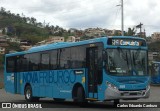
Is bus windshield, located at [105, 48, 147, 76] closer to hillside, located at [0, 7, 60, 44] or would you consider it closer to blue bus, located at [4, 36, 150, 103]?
blue bus, located at [4, 36, 150, 103]

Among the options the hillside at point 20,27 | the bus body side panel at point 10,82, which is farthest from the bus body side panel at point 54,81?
the hillside at point 20,27

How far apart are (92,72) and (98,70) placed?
50 cm

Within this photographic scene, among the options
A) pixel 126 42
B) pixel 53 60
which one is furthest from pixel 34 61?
pixel 126 42

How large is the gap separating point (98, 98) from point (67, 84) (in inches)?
118

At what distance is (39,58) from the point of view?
23562 millimetres

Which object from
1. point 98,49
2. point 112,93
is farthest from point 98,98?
point 98,49

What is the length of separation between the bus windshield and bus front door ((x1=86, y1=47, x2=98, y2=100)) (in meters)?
0.86

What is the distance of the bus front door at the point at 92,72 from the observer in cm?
1783

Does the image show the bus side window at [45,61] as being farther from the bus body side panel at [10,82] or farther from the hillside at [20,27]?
the hillside at [20,27]

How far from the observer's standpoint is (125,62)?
57.0 ft

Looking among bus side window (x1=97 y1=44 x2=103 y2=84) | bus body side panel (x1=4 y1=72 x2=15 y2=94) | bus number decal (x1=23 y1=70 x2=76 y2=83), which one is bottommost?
bus body side panel (x1=4 y1=72 x2=15 y2=94)

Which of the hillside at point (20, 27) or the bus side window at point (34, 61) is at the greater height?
the hillside at point (20, 27)

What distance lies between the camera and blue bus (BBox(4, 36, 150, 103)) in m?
17.1

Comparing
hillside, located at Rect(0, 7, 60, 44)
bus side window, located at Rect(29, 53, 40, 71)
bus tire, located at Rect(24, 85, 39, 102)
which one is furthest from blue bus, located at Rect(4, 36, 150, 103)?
hillside, located at Rect(0, 7, 60, 44)
